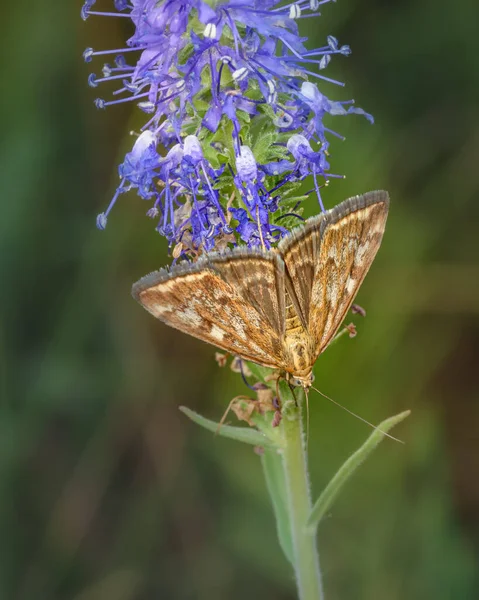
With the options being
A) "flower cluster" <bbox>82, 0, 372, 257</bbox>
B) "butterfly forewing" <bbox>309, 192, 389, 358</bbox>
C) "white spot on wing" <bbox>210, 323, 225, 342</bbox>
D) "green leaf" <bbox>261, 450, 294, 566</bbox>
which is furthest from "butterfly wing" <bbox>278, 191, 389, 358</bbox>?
"green leaf" <bbox>261, 450, 294, 566</bbox>

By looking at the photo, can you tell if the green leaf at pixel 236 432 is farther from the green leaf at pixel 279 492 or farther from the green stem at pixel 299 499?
the green leaf at pixel 279 492

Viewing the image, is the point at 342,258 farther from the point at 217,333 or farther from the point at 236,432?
the point at 236,432

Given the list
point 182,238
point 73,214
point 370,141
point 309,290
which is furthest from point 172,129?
point 73,214

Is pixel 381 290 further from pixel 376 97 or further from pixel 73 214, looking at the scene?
pixel 73 214

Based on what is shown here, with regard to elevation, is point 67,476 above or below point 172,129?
below

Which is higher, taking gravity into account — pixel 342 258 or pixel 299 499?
pixel 342 258

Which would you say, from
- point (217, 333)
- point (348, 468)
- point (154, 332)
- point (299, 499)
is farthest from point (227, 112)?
point (154, 332)
